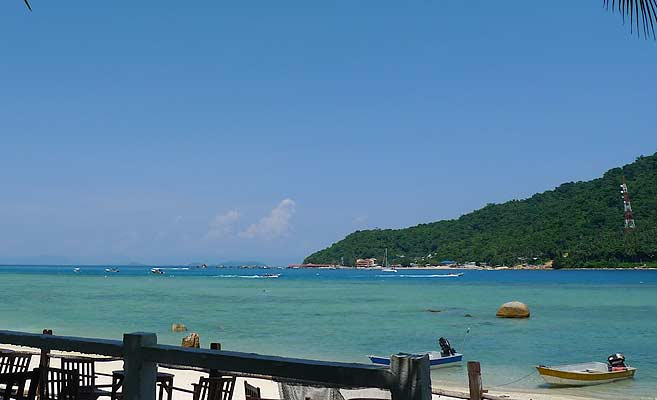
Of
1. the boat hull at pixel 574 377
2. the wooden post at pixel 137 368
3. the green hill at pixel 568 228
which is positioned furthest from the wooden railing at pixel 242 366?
the green hill at pixel 568 228

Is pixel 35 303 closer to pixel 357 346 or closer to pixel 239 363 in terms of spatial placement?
pixel 357 346

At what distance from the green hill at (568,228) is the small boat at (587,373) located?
109270mm

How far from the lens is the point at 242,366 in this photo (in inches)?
132

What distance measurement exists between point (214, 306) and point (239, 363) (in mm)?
58430

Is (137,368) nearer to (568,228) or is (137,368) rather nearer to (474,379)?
(474,379)

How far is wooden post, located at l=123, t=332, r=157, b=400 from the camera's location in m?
3.74

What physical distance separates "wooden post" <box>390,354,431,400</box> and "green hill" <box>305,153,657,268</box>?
12996 centimetres

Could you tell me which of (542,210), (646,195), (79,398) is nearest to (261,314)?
(79,398)

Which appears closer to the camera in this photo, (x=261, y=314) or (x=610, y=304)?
(x=261, y=314)

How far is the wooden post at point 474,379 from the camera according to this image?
10.7 meters

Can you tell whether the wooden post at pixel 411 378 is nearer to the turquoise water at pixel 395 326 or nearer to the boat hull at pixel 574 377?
the turquoise water at pixel 395 326

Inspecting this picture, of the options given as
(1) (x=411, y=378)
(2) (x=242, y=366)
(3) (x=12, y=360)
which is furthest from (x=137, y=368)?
(3) (x=12, y=360)

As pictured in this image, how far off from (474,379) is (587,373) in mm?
11566

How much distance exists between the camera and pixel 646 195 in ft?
415
